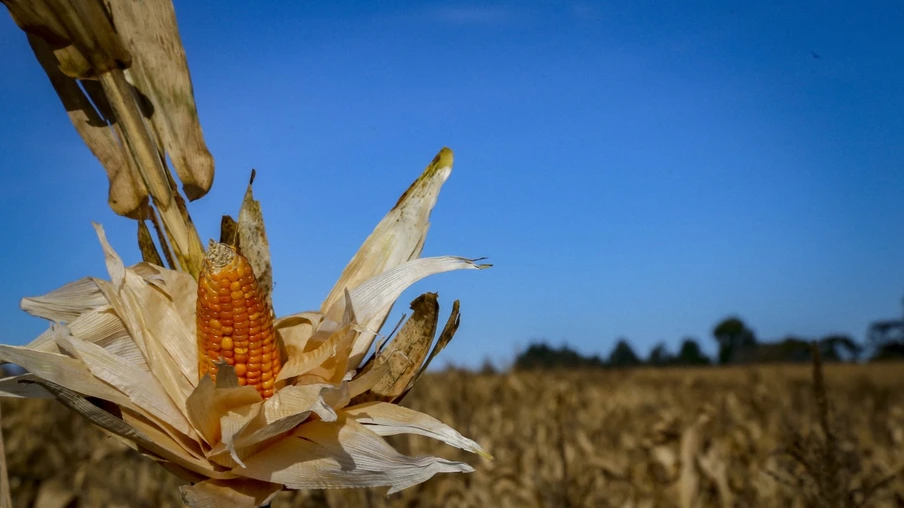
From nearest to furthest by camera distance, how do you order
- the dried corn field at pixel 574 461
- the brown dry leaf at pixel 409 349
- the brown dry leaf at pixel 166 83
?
the brown dry leaf at pixel 409 349
the brown dry leaf at pixel 166 83
the dried corn field at pixel 574 461

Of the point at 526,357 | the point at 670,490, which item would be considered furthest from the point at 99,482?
the point at 526,357

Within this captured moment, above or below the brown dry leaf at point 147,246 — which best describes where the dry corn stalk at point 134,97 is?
above

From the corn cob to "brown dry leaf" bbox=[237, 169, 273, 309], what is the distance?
0.21 ft

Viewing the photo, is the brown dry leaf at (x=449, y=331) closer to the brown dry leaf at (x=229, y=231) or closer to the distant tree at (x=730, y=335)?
the brown dry leaf at (x=229, y=231)

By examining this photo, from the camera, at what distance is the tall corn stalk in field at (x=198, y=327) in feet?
3.37

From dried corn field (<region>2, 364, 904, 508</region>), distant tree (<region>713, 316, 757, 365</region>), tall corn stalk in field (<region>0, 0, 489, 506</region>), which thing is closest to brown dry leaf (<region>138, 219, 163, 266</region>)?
tall corn stalk in field (<region>0, 0, 489, 506</region>)

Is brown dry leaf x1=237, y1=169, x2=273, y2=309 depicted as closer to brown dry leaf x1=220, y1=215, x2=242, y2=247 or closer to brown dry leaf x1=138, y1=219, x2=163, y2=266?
brown dry leaf x1=220, y1=215, x2=242, y2=247

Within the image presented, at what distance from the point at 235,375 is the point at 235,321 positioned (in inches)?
3.5

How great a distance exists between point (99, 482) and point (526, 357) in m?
10.0

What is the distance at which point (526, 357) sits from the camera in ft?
42.7

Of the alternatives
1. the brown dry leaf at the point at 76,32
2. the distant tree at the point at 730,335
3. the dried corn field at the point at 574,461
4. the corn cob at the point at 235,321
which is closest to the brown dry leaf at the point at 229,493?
the corn cob at the point at 235,321

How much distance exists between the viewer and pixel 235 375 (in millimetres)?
996

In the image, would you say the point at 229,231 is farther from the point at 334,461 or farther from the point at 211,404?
the point at 334,461

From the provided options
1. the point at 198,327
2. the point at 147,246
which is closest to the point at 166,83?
the point at 147,246
